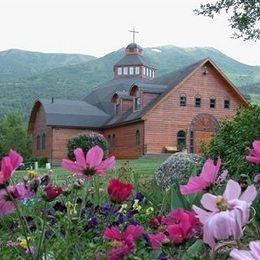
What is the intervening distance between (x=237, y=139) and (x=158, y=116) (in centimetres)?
3249

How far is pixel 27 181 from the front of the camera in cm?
210

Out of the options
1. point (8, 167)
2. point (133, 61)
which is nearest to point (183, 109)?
point (133, 61)

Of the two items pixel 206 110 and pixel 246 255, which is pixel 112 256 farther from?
pixel 206 110

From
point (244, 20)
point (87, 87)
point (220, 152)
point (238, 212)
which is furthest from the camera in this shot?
point (87, 87)

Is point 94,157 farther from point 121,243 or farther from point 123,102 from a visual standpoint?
point 123,102

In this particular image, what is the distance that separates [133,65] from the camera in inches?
2763

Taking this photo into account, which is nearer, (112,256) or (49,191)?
(112,256)

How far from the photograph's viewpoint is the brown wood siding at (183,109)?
40812mm

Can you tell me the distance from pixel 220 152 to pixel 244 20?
9970mm

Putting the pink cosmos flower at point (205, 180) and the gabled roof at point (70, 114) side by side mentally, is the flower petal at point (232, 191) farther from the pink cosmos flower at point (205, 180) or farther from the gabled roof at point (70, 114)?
the gabled roof at point (70, 114)

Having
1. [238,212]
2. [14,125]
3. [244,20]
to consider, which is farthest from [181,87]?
[238,212]

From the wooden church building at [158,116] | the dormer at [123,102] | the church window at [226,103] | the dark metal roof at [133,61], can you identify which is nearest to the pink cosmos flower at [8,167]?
the wooden church building at [158,116]

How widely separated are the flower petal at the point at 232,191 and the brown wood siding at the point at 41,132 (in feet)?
145

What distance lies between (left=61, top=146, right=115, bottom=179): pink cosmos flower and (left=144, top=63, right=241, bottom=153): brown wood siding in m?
38.3
